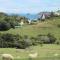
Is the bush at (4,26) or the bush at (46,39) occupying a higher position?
the bush at (4,26)

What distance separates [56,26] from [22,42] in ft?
98.9

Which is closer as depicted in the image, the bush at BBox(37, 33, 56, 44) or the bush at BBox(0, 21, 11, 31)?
the bush at BBox(37, 33, 56, 44)

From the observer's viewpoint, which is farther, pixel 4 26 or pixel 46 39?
pixel 4 26

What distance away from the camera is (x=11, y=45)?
4825cm

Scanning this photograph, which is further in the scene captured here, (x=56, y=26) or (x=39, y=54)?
(x=56, y=26)

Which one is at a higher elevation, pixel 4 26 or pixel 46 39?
pixel 4 26

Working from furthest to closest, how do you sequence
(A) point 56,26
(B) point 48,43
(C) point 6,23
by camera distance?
(A) point 56,26, (C) point 6,23, (B) point 48,43

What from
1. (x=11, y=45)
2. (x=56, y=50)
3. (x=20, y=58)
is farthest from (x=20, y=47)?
(x=20, y=58)

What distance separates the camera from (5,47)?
47.5 meters

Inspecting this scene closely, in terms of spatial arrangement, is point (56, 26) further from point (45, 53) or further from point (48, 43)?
point (45, 53)

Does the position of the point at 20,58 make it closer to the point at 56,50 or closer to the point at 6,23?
the point at 56,50

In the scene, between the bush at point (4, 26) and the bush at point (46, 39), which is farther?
the bush at point (4, 26)

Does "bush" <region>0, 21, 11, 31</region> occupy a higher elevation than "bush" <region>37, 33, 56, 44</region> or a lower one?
higher

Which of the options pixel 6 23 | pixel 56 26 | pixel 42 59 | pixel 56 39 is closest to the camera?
pixel 42 59
